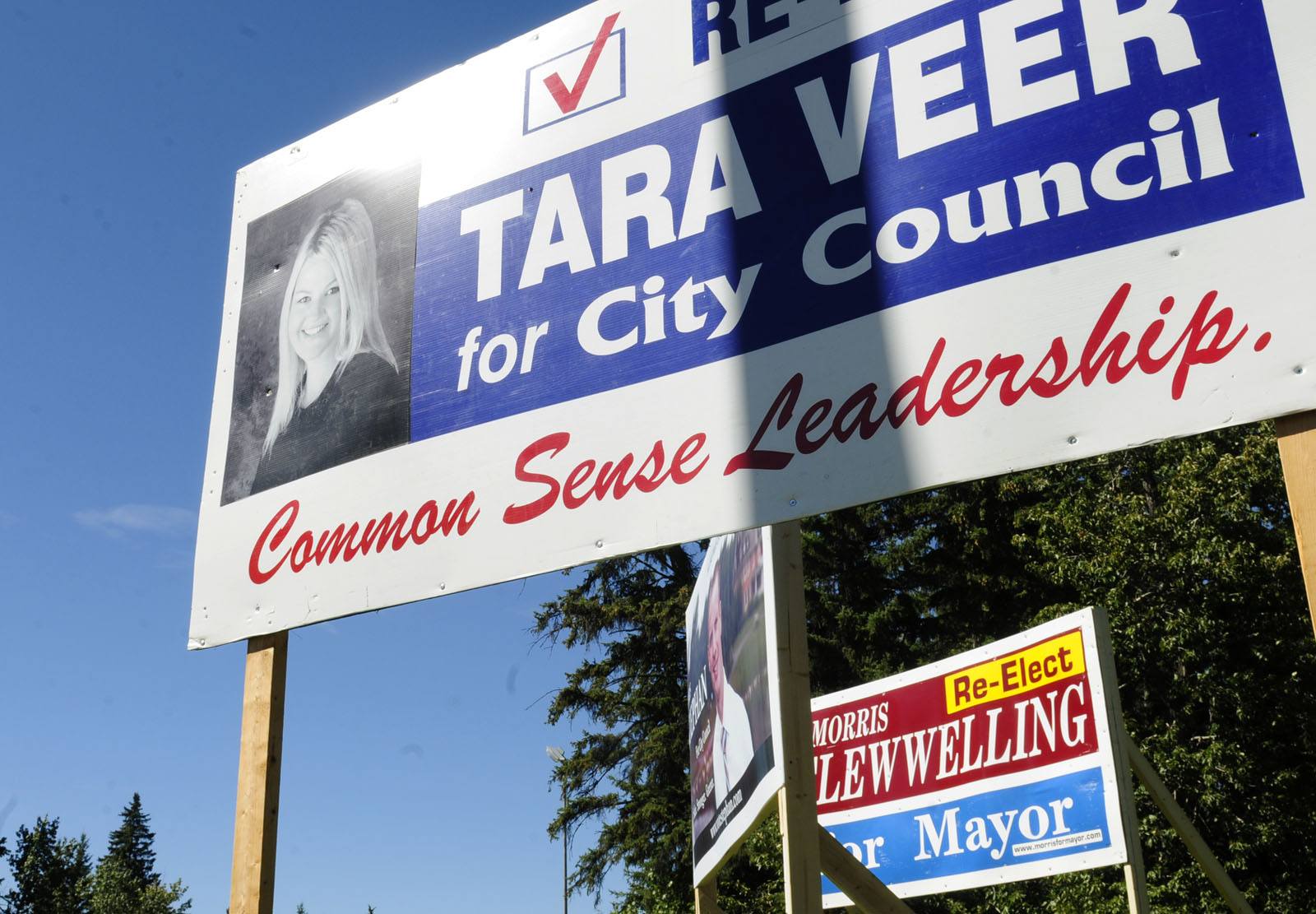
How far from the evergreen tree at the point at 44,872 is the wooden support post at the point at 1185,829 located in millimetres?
58477

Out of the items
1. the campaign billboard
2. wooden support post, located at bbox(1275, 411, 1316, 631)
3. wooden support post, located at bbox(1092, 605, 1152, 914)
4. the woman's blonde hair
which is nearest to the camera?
wooden support post, located at bbox(1275, 411, 1316, 631)

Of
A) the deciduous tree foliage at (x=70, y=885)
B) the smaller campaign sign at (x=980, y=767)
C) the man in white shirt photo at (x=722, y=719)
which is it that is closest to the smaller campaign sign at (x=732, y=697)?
the man in white shirt photo at (x=722, y=719)

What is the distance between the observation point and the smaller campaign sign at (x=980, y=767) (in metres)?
6.39

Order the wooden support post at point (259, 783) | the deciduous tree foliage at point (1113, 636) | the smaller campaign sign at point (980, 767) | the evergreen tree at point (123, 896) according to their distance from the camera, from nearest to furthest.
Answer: the wooden support post at point (259, 783) → the smaller campaign sign at point (980, 767) → the deciduous tree foliage at point (1113, 636) → the evergreen tree at point (123, 896)

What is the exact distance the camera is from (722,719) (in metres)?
6.05

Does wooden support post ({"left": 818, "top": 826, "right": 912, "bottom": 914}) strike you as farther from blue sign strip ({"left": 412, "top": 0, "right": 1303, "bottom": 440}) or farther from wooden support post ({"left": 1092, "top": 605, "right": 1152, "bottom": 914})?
wooden support post ({"left": 1092, "top": 605, "right": 1152, "bottom": 914})

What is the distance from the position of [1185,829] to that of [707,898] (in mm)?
2937

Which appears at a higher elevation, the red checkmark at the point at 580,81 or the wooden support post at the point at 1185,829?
the red checkmark at the point at 580,81

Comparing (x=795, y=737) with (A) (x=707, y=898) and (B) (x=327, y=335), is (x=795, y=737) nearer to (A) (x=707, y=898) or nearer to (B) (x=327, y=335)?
(B) (x=327, y=335)

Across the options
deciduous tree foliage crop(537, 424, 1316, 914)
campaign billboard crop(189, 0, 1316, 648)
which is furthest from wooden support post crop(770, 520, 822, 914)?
deciduous tree foliage crop(537, 424, 1316, 914)

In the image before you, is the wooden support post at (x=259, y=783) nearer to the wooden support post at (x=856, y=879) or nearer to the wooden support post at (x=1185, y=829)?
the wooden support post at (x=856, y=879)

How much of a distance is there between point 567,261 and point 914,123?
105 cm

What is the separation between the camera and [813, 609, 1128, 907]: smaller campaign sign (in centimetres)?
639

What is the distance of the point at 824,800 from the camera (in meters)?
8.10
